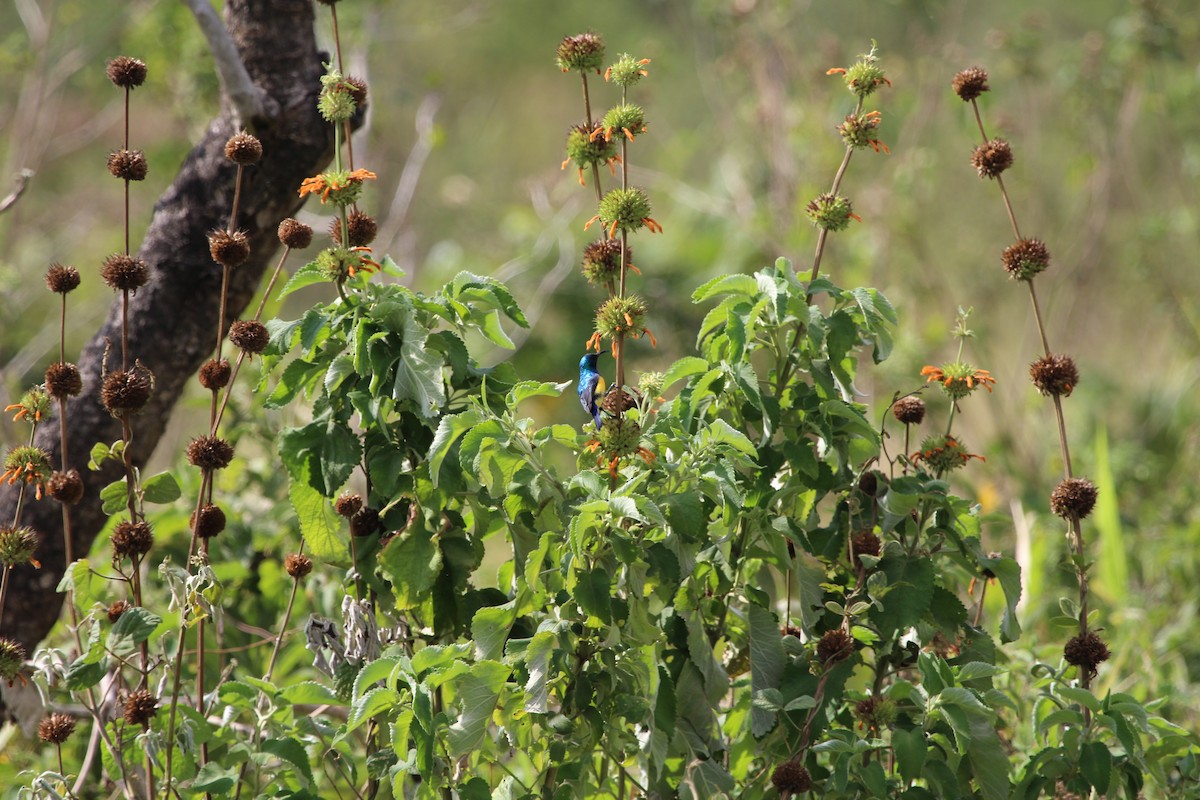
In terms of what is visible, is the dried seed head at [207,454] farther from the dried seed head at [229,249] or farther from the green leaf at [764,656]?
the green leaf at [764,656]

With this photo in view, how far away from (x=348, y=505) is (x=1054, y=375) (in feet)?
2.96

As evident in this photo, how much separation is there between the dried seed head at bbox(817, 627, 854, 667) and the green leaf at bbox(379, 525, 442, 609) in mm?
483

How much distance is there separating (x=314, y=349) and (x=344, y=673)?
0.41 metres

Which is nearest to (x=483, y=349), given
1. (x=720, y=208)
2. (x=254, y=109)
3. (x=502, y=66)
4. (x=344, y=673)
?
(x=720, y=208)

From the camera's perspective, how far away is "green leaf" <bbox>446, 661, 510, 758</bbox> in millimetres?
1340

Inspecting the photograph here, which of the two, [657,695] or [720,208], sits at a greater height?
[720,208]

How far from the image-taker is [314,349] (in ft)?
4.80

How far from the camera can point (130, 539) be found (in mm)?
1438

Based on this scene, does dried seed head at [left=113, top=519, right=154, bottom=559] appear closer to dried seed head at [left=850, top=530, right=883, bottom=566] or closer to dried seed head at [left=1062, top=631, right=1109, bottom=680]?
dried seed head at [left=850, top=530, right=883, bottom=566]

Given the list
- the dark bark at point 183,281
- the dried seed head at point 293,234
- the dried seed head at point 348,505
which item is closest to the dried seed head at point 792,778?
the dried seed head at point 348,505

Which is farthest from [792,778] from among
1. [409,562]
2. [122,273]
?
[122,273]

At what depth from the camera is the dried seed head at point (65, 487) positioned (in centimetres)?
142

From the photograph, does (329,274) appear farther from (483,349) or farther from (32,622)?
(483,349)

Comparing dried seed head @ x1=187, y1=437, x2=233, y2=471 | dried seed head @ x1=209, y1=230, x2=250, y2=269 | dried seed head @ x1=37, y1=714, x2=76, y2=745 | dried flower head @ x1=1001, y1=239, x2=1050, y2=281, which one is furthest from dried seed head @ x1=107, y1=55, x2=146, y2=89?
dried flower head @ x1=1001, y1=239, x2=1050, y2=281
